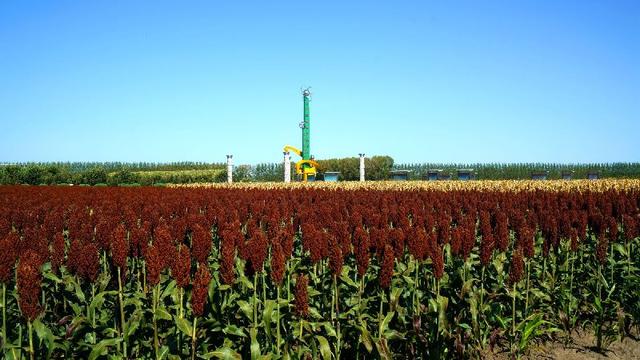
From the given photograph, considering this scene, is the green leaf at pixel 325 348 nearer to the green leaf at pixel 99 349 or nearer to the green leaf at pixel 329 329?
the green leaf at pixel 329 329

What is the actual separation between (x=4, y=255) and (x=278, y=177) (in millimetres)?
39351

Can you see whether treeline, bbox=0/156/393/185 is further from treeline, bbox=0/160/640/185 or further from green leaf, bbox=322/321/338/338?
green leaf, bbox=322/321/338/338

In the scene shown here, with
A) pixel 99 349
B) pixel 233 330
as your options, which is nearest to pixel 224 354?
pixel 233 330

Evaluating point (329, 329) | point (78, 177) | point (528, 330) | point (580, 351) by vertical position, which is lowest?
point (580, 351)

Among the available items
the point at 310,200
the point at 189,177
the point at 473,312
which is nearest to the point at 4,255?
the point at 473,312

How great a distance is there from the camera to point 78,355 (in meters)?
4.25

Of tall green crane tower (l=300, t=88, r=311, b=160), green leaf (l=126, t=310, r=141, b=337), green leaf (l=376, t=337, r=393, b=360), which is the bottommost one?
green leaf (l=376, t=337, r=393, b=360)

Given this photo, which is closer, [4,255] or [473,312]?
[4,255]

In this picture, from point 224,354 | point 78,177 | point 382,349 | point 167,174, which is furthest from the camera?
point 167,174

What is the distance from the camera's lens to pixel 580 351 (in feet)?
17.6

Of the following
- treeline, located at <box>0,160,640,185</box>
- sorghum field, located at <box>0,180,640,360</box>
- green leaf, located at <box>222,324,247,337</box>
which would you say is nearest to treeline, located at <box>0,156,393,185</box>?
treeline, located at <box>0,160,640,185</box>

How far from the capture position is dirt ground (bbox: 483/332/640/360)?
17.1 ft

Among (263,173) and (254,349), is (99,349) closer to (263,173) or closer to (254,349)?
(254,349)

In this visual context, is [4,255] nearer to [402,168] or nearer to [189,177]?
[189,177]
